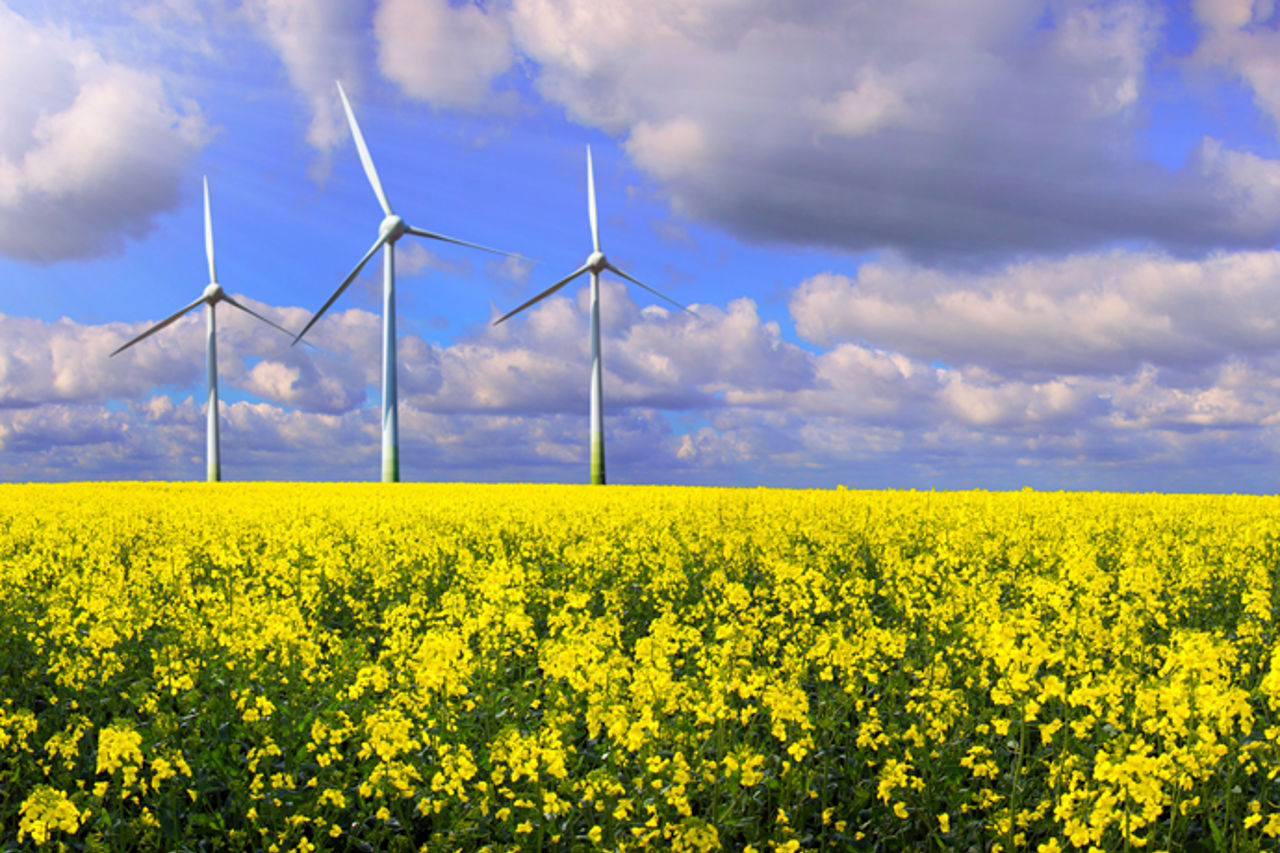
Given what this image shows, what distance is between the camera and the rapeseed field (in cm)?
514

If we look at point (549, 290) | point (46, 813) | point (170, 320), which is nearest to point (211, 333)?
point (170, 320)

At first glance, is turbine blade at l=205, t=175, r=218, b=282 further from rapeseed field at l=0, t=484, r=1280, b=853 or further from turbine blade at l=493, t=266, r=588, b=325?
rapeseed field at l=0, t=484, r=1280, b=853

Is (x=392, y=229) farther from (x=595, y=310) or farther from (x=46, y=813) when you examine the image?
(x=46, y=813)

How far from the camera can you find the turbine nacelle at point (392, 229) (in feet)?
161

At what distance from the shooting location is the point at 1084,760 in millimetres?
5293

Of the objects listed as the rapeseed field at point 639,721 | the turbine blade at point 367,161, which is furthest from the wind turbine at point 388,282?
the rapeseed field at point 639,721

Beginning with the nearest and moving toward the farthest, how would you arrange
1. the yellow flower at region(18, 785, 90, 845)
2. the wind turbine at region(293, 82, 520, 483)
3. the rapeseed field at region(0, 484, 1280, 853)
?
the yellow flower at region(18, 785, 90, 845)
the rapeseed field at region(0, 484, 1280, 853)
the wind turbine at region(293, 82, 520, 483)

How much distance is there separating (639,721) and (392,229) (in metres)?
48.0

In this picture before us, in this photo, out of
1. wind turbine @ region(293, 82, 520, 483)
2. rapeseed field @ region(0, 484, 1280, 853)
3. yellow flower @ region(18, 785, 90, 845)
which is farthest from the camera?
wind turbine @ region(293, 82, 520, 483)

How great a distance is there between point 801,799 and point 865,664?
1980 mm

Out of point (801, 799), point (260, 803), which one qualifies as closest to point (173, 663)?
point (260, 803)

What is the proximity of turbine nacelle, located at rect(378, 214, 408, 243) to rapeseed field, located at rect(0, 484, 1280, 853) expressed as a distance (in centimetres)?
4077

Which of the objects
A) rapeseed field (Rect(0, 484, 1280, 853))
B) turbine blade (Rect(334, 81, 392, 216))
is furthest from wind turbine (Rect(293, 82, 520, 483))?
rapeseed field (Rect(0, 484, 1280, 853))

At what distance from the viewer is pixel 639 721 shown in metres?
5.21
